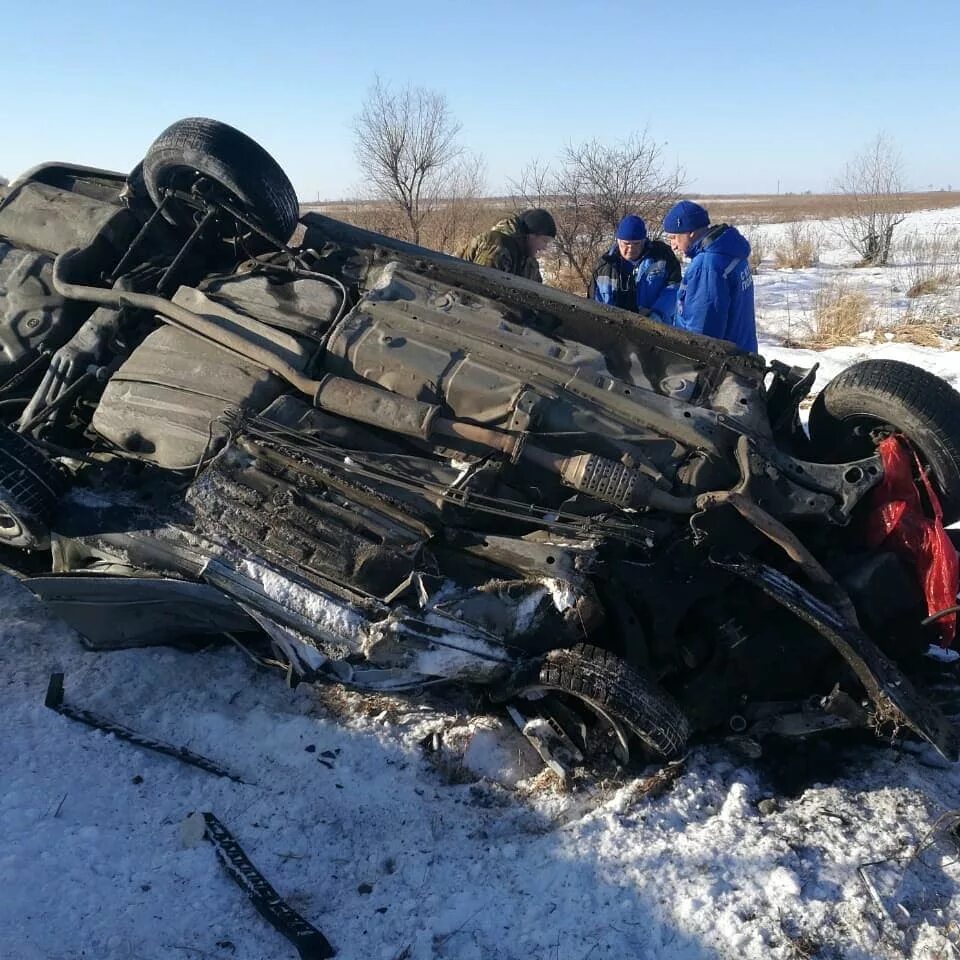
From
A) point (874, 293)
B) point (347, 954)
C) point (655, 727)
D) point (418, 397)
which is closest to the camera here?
point (347, 954)

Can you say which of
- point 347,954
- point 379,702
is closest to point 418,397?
point 379,702

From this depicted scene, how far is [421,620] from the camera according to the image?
3020mm

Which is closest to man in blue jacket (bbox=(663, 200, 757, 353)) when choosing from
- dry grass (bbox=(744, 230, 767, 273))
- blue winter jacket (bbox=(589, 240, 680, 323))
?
blue winter jacket (bbox=(589, 240, 680, 323))

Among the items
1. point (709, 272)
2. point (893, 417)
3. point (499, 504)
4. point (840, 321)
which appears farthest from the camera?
point (840, 321)

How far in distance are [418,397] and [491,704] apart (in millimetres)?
1456

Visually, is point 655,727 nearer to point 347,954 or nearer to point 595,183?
point 347,954

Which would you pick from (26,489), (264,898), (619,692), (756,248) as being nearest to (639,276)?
(619,692)

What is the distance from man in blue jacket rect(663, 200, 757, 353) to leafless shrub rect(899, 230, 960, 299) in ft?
27.5

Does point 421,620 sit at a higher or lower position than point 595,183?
lower

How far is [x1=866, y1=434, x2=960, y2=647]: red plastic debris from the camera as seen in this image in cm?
326

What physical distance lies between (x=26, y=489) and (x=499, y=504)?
2.23m

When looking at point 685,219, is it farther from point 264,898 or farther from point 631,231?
point 264,898

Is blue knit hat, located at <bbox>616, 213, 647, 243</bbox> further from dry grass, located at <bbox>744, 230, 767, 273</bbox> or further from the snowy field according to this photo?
dry grass, located at <bbox>744, 230, 767, 273</bbox>

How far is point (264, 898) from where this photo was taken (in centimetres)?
263
